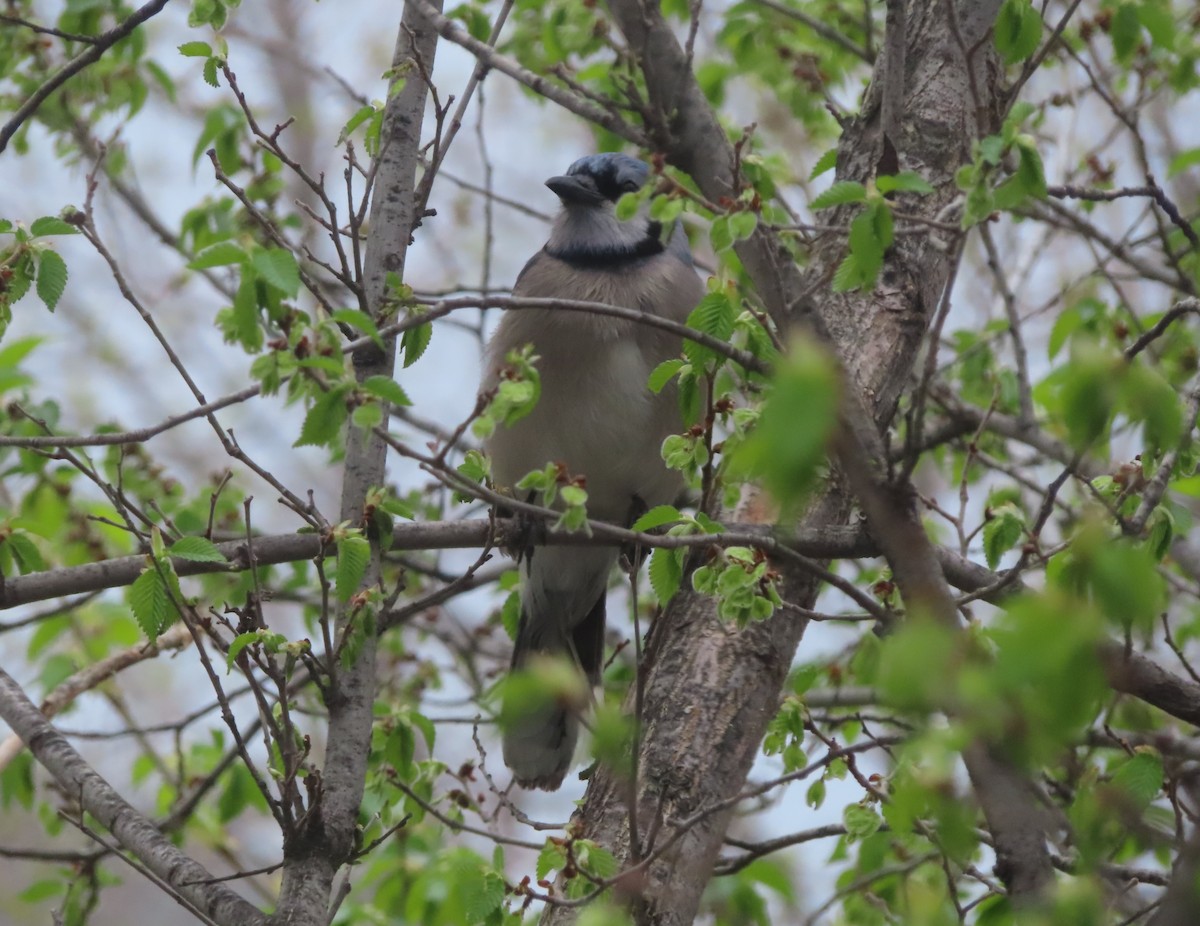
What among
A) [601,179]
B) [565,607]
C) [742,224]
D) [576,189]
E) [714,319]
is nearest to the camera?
[742,224]

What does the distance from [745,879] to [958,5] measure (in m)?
2.57

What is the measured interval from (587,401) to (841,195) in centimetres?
235

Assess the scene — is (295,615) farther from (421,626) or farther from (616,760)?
(616,760)

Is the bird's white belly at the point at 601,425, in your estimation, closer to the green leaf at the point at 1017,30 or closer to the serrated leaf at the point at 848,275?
the green leaf at the point at 1017,30

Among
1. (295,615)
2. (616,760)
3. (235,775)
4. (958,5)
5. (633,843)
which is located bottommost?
(616,760)

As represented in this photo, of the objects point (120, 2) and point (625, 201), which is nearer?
point (625, 201)

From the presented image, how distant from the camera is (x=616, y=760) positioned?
1.99 m

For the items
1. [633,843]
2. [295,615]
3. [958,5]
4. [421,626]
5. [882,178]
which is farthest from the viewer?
[295,615]

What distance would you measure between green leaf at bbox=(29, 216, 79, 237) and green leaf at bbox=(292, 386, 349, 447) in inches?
33.2

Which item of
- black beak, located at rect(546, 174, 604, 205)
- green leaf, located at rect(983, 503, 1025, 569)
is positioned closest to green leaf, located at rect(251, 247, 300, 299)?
green leaf, located at rect(983, 503, 1025, 569)

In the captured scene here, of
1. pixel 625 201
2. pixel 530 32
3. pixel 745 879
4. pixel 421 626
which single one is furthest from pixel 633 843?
pixel 530 32

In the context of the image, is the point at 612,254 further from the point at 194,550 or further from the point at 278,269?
the point at 278,269

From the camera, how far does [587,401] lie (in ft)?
15.0

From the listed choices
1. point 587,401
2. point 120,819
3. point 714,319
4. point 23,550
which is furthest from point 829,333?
point 23,550
